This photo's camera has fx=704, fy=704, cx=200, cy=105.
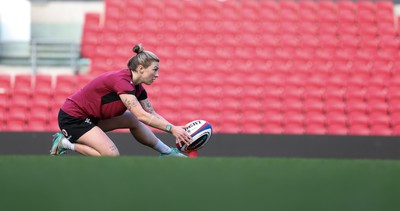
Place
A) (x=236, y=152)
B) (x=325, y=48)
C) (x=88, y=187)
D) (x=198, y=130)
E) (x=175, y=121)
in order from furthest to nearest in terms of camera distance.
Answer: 1. (x=325, y=48)
2. (x=175, y=121)
3. (x=236, y=152)
4. (x=198, y=130)
5. (x=88, y=187)

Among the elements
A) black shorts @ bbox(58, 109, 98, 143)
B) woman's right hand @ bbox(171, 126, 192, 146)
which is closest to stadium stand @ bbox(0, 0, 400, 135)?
black shorts @ bbox(58, 109, 98, 143)

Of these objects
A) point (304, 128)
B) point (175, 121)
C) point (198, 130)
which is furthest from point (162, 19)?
point (198, 130)

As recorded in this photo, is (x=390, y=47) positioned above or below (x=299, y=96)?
above

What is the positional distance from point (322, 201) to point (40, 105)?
8872 millimetres

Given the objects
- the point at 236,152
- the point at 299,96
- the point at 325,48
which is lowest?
the point at 236,152

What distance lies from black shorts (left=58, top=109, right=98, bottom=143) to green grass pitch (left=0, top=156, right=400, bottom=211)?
8.69 ft

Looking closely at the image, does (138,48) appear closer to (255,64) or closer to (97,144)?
(97,144)

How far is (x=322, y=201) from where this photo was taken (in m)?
3.64

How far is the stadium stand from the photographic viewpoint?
38.7 ft

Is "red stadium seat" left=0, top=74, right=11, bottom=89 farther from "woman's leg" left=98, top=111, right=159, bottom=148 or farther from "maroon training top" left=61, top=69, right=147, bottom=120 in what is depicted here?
"maroon training top" left=61, top=69, right=147, bottom=120

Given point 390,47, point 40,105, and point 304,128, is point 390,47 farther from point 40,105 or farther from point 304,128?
point 40,105

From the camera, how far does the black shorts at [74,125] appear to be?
20.6ft

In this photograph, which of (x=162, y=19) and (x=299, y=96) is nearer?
(x=299, y=96)

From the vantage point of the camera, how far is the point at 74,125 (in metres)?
6.29
